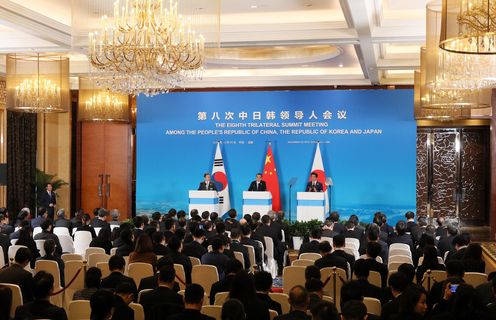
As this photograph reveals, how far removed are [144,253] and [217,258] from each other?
0.84 m

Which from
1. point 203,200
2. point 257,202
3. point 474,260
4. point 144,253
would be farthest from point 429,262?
point 203,200

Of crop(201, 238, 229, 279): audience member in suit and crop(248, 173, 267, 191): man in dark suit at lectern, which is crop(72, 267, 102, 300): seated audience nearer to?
crop(201, 238, 229, 279): audience member in suit

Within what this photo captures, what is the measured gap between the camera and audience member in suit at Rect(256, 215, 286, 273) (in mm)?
11391

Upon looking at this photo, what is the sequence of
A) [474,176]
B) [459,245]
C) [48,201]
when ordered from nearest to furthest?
[459,245], [48,201], [474,176]

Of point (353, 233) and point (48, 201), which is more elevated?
point (48, 201)

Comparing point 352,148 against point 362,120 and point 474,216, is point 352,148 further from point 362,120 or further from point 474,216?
point 474,216

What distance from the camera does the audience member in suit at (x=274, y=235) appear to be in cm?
1139

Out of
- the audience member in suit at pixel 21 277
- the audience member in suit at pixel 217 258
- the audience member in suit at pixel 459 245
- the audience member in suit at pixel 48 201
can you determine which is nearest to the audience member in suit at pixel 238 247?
the audience member in suit at pixel 217 258

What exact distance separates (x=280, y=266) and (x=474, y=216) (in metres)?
9.96

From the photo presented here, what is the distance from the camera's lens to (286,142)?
17.8 m

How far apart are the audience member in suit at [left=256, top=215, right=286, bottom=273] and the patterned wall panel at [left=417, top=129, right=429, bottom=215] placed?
925 cm

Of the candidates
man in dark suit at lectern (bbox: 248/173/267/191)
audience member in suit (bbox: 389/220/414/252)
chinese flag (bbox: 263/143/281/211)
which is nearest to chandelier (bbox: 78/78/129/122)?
man in dark suit at lectern (bbox: 248/173/267/191)

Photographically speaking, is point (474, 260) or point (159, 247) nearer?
point (474, 260)

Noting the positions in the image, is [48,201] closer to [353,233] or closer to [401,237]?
[353,233]
